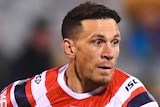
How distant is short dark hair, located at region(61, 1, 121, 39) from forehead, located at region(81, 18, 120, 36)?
0.02 m

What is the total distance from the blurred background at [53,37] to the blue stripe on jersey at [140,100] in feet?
7.11

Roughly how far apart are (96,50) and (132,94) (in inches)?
12.6

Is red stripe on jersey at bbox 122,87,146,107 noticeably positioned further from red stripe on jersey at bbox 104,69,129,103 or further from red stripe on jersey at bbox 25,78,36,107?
red stripe on jersey at bbox 25,78,36,107

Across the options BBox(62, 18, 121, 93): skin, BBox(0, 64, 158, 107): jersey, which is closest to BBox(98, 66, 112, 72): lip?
BBox(62, 18, 121, 93): skin

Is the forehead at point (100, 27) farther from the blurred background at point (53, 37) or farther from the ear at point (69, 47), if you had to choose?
the blurred background at point (53, 37)

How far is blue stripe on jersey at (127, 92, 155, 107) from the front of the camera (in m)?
3.13

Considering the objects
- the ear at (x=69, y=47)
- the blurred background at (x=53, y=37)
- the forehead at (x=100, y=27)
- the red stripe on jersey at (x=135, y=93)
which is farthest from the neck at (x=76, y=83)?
the blurred background at (x=53, y=37)

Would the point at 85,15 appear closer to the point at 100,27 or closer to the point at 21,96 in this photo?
the point at 100,27

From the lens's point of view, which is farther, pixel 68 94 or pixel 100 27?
pixel 68 94

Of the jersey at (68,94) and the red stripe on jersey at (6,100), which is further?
the red stripe on jersey at (6,100)

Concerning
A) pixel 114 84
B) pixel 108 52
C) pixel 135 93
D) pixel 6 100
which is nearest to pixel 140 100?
pixel 135 93

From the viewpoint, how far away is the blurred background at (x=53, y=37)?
5.29 meters

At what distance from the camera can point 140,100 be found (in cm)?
314

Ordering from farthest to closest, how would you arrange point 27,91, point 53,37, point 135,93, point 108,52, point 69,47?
point 53,37 → point 27,91 → point 69,47 → point 135,93 → point 108,52
